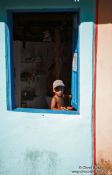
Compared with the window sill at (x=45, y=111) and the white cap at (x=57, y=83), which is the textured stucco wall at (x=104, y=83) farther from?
the white cap at (x=57, y=83)

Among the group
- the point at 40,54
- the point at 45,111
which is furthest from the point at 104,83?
the point at 40,54

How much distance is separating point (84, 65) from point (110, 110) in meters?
0.63

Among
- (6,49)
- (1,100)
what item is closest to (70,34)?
(6,49)

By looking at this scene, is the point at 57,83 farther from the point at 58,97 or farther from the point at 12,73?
the point at 12,73

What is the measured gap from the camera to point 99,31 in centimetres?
526

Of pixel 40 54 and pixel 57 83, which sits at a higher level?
pixel 40 54

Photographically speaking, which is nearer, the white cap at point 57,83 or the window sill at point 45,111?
the window sill at point 45,111

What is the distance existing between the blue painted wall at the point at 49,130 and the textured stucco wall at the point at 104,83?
96 millimetres

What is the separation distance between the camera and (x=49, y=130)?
554 centimetres

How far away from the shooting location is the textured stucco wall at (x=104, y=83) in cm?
522

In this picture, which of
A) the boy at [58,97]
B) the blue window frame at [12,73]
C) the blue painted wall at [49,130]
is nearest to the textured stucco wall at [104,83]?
the blue painted wall at [49,130]

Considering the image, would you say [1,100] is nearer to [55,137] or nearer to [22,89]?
[22,89]

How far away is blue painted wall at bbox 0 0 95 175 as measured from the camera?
531 cm

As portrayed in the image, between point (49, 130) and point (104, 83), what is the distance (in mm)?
920
